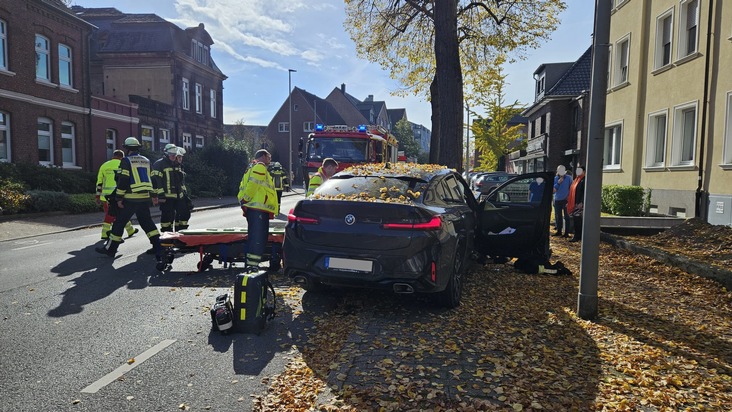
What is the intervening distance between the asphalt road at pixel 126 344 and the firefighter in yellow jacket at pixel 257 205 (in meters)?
0.54

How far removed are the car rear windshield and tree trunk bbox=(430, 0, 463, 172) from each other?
7.64 metres

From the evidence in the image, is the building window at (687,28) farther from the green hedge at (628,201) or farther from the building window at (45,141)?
the building window at (45,141)

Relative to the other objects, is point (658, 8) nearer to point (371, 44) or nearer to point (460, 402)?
point (371, 44)

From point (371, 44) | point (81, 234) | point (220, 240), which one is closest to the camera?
point (220, 240)

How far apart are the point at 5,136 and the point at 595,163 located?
2235 cm

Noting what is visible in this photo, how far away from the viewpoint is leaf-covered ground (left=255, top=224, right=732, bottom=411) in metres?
3.34

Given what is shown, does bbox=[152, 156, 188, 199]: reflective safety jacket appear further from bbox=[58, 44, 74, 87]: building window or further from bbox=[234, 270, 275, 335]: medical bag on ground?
bbox=[58, 44, 74, 87]: building window

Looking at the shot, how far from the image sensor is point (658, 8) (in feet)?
53.2

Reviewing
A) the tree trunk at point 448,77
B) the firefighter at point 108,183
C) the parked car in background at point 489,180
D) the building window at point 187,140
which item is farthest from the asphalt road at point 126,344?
the building window at point 187,140

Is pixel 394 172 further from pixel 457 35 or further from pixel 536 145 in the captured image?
pixel 536 145

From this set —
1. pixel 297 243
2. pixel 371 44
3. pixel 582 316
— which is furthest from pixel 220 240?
pixel 371 44

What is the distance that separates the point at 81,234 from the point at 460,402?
38.5ft

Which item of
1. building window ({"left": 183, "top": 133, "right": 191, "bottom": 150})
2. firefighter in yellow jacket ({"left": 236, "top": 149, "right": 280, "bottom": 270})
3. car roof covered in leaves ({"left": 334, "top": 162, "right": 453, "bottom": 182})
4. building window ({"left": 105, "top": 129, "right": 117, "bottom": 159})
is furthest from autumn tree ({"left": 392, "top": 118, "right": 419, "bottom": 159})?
car roof covered in leaves ({"left": 334, "top": 162, "right": 453, "bottom": 182})

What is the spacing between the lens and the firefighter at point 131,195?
8508 millimetres
